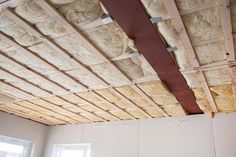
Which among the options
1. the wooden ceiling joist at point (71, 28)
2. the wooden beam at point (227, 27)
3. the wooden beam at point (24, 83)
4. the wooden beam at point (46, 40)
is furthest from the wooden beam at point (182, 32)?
the wooden beam at point (24, 83)

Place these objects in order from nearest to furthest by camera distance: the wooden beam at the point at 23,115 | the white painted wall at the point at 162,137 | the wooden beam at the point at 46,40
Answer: the wooden beam at the point at 46,40 < the white painted wall at the point at 162,137 < the wooden beam at the point at 23,115

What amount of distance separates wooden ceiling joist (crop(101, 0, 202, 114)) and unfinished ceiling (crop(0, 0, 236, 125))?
0.07 metres

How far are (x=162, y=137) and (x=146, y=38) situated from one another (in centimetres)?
261

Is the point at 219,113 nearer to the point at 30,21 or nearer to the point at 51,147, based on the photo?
the point at 30,21

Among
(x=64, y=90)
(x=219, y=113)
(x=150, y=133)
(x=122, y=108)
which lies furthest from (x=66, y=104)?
(x=219, y=113)

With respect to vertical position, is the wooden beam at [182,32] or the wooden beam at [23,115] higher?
the wooden beam at [182,32]

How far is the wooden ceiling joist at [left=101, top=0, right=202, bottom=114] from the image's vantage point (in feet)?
5.67

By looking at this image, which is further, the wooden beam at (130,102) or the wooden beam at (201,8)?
the wooden beam at (130,102)

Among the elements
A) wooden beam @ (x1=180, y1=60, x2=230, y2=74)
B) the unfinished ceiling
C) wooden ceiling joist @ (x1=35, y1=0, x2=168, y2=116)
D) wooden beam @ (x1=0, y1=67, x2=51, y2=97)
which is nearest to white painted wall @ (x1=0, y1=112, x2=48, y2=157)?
the unfinished ceiling

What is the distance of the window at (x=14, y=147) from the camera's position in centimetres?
466

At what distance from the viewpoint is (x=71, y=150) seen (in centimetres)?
516

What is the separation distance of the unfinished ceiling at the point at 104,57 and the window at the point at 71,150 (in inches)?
49.8

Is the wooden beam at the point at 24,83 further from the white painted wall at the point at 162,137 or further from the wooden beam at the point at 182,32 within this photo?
the wooden beam at the point at 182,32

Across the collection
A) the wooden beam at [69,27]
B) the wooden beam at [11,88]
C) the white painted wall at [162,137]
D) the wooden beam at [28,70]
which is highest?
the wooden beam at [69,27]
